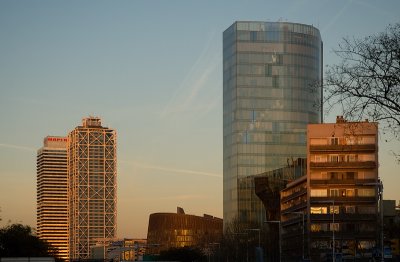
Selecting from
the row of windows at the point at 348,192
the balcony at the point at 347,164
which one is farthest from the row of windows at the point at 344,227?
the balcony at the point at 347,164

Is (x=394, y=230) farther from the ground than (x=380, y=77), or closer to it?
closer to it

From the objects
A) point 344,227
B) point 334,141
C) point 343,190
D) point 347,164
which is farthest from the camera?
point 334,141

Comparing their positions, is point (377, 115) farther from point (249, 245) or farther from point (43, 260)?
point (249, 245)

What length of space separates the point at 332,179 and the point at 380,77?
169 m

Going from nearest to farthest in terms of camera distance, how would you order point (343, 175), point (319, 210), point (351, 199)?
point (351, 199)
point (319, 210)
point (343, 175)

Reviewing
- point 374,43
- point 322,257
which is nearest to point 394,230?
point 374,43

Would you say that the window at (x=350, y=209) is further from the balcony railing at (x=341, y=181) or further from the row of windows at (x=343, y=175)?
the row of windows at (x=343, y=175)


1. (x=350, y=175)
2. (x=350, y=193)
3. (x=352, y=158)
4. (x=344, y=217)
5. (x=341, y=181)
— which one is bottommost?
(x=344, y=217)

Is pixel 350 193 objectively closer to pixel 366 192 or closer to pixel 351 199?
pixel 351 199

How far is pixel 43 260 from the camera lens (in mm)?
88438

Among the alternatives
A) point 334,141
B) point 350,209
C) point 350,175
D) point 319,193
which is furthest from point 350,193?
point 334,141

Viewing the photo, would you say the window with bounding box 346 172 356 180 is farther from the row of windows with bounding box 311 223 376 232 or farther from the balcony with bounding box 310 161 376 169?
the row of windows with bounding box 311 223 376 232

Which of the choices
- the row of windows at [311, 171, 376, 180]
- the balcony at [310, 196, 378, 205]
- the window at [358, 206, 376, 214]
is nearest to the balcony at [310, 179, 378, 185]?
the row of windows at [311, 171, 376, 180]

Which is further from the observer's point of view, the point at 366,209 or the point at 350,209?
the point at 350,209
